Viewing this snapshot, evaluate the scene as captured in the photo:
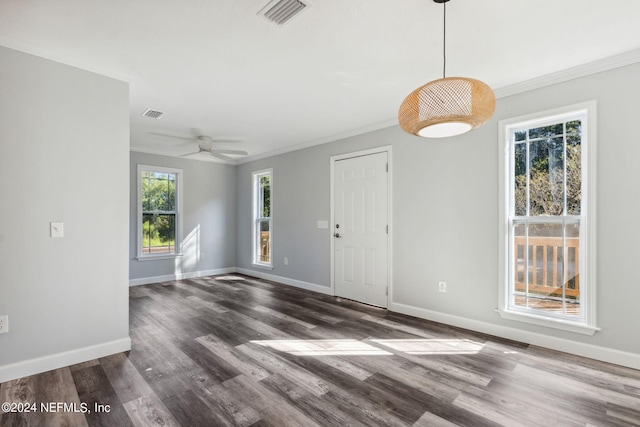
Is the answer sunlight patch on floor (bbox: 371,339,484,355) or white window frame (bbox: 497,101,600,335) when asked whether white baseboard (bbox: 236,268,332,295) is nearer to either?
sunlight patch on floor (bbox: 371,339,484,355)

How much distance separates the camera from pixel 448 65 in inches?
104

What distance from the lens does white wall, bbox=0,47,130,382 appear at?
2.30 metres

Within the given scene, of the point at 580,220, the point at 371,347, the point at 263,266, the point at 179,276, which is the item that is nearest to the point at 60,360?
the point at 371,347

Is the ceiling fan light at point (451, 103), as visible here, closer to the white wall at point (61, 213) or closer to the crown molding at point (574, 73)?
the crown molding at point (574, 73)

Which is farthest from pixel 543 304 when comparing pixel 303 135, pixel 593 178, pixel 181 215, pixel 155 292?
pixel 181 215

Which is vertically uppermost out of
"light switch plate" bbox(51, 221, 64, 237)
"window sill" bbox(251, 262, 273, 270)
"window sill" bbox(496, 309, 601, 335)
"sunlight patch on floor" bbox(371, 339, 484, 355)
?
"light switch plate" bbox(51, 221, 64, 237)

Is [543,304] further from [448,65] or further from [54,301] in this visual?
[54,301]

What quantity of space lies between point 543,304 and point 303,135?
3734mm

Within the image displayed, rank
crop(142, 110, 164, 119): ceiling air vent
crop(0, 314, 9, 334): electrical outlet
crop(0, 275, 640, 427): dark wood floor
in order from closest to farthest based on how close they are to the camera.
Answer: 1. crop(0, 275, 640, 427): dark wood floor
2. crop(0, 314, 9, 334): electrical outlet
3. crop(142, 110, 164, 119): ceiling air vent

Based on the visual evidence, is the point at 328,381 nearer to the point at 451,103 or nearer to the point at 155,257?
the point at 451,103

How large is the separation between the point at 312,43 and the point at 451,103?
47.2 inches

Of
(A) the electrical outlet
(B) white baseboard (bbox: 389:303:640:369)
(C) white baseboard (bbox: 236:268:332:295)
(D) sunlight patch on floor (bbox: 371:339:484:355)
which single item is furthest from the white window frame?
(A) the electrical outlet

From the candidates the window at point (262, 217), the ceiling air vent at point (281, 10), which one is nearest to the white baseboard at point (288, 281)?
the window at point (262, 217)

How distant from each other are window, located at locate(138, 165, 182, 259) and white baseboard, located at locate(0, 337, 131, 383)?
10.5ft
